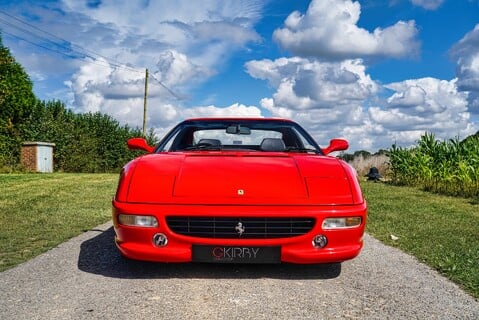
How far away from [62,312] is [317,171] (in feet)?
7.21

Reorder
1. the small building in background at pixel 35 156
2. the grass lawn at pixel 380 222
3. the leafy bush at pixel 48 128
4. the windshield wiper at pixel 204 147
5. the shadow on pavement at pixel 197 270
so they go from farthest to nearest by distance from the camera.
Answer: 1. the leafy bush at pixel 48 128
2. the small building in background at pixel 35 156
3. the windshield wiper at pixel 204 147
4. the grass lawn at pixel 380 222
5. the shadow on pavement at pixel 197 270

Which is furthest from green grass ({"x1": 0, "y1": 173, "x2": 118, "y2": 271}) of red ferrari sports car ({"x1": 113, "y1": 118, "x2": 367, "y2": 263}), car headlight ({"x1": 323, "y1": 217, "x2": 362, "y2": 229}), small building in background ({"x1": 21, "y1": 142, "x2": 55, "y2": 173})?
small building in background ({"x1": 21, "y1": 142, "x2": 55, "y2": 173})

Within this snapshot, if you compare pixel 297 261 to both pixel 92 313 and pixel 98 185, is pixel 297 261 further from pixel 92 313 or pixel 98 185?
pixel 98 185

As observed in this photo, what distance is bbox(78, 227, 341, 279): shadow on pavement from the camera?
3967mm

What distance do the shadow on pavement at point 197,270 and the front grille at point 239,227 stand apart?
44 cm

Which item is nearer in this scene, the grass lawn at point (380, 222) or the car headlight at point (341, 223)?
the car headlight at point (341, 223)

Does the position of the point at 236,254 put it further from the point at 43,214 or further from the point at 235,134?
the point at 43,214

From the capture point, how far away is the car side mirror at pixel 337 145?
550cm

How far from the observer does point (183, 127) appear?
18.1 ft

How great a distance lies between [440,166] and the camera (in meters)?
14.9

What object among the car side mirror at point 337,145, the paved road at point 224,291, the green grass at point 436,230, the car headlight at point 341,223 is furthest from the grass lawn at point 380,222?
the car side mirror at point 337,145

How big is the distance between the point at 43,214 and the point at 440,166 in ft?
37.8

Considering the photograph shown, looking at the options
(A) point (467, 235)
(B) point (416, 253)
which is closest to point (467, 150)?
(A) point (467, 235)

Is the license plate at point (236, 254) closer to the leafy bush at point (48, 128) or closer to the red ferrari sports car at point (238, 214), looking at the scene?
the red ferrari sports car at point (238, 214)
